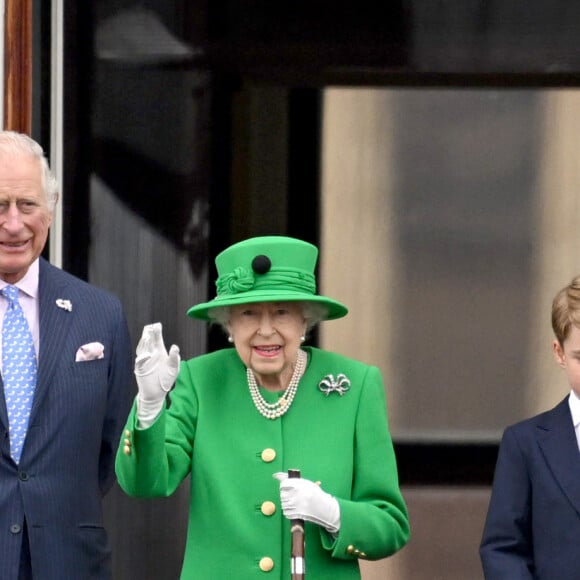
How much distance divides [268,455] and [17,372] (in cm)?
63

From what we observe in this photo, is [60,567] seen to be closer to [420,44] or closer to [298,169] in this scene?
[298,169]

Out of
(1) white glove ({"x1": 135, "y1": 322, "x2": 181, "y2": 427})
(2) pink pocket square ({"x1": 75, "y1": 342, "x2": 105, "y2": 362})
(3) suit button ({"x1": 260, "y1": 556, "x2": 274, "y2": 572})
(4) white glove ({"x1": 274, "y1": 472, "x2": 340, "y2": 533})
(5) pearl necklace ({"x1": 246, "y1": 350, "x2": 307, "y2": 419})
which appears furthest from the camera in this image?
(2) pink pocket square ({"x1": 75, "y1": 342, "x2": 105, "y2": 362})

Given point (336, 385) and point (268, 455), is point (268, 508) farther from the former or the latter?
point (336, 385)

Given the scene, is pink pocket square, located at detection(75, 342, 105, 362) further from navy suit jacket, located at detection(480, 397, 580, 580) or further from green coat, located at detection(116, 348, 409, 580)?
navy suit jacket, located at detection(480, 397, 580, 580)

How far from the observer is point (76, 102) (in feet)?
18.3

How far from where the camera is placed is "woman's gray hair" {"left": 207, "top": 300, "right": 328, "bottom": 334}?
4238 mm

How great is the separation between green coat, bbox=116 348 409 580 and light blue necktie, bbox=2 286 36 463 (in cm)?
32

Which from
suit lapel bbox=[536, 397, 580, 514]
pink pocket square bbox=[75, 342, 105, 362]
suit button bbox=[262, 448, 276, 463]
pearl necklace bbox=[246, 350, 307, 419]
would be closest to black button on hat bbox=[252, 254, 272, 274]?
pearl necklace bbox=[246, 350, 307, 419]

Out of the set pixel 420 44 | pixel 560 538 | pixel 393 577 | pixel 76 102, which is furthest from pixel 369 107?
pixel 560 538

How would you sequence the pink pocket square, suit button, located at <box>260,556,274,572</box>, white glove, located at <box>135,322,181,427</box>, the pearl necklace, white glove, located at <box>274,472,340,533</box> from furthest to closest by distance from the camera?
1. the pink pocket square
2. the pearl necklace
3. suit button, located at <box>260,556,274,572</box>
4. white glove, located at <box>274,472,340,533</box>
5. white glove, located at <box>135,322,181,427</box>

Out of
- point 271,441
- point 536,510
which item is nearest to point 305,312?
point 271,441

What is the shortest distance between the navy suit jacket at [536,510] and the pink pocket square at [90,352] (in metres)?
0.98

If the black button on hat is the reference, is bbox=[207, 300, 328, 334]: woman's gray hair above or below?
below

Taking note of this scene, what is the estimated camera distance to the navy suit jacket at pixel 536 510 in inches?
→ 164
